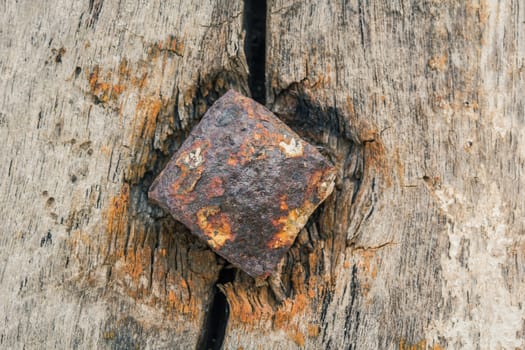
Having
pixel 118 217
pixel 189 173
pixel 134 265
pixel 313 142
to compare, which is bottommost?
pixel 134 265

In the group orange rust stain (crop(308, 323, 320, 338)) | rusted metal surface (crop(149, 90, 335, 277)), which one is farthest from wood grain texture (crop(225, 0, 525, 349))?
rusted metal surface (crop(149, 90, 335, 277))

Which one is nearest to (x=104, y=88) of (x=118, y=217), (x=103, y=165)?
(x=103, y=165)

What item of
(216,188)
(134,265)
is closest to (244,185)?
(216,188)

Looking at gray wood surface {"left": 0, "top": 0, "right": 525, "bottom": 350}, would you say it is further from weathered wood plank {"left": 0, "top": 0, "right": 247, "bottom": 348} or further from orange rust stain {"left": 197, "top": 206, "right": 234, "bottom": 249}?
orange rust stain {"left": 197, "top": 206, "right": 234, "bottom": 249}

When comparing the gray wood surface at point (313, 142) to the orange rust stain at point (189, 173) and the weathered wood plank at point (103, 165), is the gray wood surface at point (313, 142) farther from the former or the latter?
the orange rust stain at point (189, 173)

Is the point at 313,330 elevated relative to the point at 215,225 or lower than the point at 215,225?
lower

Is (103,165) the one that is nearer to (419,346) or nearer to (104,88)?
(104,88)

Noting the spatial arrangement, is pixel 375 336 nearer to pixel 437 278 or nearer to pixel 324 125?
pixel 437 278

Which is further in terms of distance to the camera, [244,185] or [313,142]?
[313,142]
